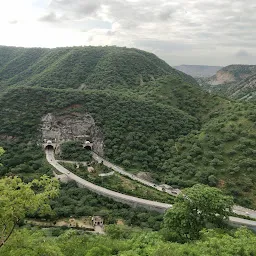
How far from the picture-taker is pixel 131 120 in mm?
77188

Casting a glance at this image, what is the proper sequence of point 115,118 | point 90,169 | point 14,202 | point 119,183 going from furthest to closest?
point 115,118
point 90,169
point 119,183
point 14,202

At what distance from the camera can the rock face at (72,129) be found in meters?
73.9

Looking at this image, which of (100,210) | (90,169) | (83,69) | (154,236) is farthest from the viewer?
(83,69)

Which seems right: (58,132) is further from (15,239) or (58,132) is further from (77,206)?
(15,239)

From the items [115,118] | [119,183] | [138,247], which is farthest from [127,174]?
[138,247]

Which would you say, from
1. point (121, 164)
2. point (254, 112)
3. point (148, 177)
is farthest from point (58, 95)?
point (254, 112)

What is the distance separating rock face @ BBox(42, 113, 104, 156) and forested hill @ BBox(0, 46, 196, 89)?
30.4 metres

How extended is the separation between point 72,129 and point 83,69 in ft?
168

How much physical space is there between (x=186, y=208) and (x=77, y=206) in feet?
78.5

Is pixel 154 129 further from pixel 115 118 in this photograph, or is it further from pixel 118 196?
pixel 118 196

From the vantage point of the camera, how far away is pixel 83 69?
12119 cm

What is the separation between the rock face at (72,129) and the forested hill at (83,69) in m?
30.4

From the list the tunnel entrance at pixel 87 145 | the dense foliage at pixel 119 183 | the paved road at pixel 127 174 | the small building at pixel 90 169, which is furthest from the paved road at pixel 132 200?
the tunnel entrance at pixel 87 145

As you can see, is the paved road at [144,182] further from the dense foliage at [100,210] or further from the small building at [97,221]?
the small building at [97,221]
